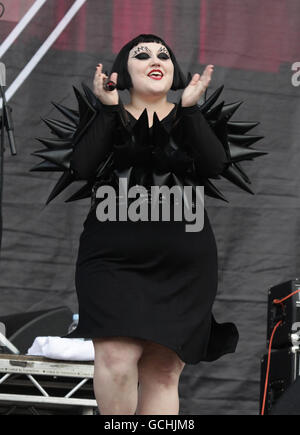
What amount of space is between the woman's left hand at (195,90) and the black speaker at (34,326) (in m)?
1.57

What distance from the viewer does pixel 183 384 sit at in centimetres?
383

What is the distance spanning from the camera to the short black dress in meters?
2.26

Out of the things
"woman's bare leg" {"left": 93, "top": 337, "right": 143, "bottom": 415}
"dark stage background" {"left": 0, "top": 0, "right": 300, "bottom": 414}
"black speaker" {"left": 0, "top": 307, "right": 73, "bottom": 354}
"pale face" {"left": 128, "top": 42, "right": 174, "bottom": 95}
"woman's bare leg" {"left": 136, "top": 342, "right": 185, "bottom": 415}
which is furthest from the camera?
"dark stage background" {"left": 0, "top": 0, "right": 300, "bottom": 414}

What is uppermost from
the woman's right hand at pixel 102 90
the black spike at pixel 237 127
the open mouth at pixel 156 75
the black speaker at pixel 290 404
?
the open mouth at pixel 156 75

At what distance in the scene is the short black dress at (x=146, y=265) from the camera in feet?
7.41

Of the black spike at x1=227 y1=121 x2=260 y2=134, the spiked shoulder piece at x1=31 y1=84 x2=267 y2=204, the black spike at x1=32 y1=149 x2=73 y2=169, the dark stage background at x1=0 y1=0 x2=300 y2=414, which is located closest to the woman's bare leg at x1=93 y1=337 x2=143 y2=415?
the spiked shoulder piece at x1=31 y1=84 x2=267 y2=204

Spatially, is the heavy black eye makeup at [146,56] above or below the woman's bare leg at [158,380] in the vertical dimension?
above

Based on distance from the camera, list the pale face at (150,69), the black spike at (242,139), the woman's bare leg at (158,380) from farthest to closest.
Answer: the black spike at (242,139) → the pale face at (150,69) → the woman's bare leg at (158,380)

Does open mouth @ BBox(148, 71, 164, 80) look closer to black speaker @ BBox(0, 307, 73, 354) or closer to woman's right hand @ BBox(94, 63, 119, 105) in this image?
woman's right hand @ BBox(94, 63, 119, 105)

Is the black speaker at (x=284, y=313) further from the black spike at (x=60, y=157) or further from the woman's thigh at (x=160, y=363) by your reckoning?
the black spike at (x=60, y=157)

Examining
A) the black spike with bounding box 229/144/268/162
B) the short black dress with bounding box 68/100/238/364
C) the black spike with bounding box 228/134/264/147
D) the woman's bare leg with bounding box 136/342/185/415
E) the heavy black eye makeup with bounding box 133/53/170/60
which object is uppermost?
the heavy black eye makeup with bounding box 133/53/170/60

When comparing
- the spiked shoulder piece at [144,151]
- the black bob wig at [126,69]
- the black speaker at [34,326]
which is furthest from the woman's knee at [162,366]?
the black speaker at [34,326]

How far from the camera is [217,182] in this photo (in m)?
3.97
